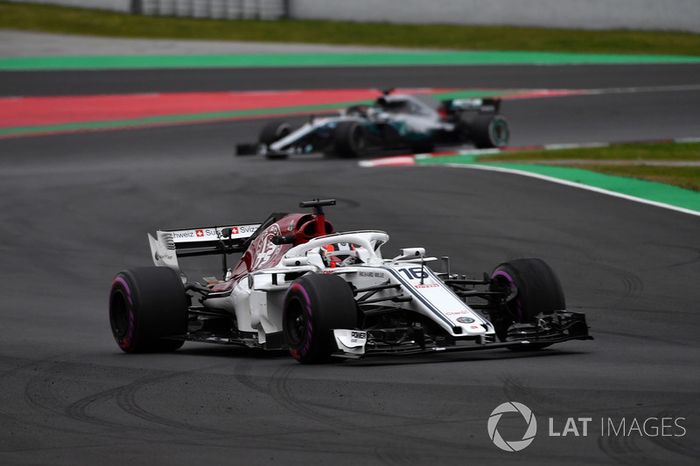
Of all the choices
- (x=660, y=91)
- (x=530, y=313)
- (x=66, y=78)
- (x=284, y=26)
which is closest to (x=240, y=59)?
(x=66, y=78)

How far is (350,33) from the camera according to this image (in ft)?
172

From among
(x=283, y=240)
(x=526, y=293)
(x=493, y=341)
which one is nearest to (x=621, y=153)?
(x=283, y=240)

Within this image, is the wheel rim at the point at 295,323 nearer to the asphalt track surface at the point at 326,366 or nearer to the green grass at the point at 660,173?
the asphalt track surface at the point at 326,366

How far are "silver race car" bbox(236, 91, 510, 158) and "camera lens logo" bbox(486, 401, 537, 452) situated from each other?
18.4 meters

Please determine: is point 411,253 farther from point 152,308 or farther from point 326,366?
point 152,308

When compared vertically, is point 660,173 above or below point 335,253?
above

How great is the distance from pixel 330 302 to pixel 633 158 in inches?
639

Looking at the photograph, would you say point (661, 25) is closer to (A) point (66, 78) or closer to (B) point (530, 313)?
(A) point (66, 78)

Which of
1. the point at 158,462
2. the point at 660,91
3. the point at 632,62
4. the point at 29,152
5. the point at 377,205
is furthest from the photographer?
the point at 632,62

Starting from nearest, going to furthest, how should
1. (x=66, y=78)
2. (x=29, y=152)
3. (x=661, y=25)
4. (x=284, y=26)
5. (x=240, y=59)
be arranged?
(x=29, y=152)
(x=66, y=78)
(x=240, y=59)
(x=661, y=25)
(x=284, y=26)

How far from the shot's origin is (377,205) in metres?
19.6

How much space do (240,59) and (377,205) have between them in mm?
25516

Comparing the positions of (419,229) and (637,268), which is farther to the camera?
(419,229)

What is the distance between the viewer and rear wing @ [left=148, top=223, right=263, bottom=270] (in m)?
12.6
